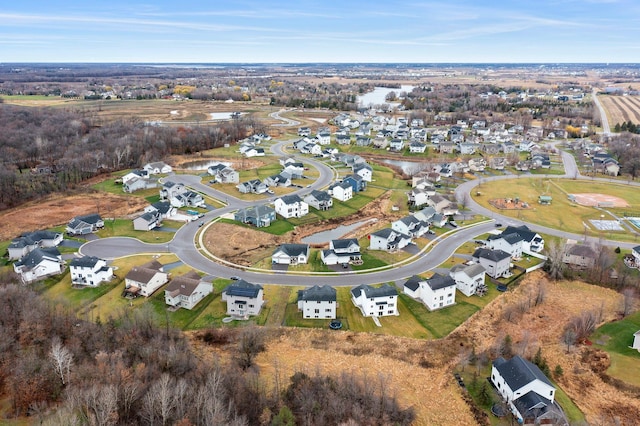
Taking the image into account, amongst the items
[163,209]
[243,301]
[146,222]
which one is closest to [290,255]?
[243,301]

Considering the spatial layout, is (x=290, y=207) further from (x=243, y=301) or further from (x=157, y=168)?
(x=157, y=168)

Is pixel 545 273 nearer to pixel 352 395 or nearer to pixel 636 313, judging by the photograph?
pixel 636 313

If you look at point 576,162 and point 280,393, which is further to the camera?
point 576,162

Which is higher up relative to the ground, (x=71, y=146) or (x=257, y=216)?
(x=71, y=146)

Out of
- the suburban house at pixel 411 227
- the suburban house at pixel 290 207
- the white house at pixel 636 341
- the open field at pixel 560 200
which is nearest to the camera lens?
the white house at pixel 636 341

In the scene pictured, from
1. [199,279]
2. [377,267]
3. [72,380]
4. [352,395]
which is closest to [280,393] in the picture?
[352,395]

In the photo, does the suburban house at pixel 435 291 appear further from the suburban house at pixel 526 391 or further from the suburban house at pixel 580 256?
the suburban house at pixel 580 256

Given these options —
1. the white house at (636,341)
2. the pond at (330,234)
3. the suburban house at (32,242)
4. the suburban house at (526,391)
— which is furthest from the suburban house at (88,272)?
the white house at (636,341)
